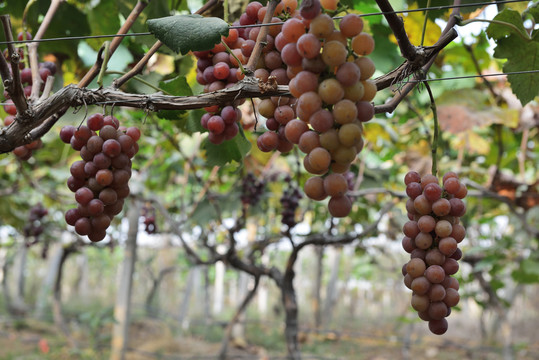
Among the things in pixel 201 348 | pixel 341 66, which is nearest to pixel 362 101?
pixel 341 66

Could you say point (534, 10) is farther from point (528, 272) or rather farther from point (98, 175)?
point (528, 272)

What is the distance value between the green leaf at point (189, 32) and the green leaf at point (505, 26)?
0.63 m

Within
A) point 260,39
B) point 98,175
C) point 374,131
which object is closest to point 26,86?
point 98,175

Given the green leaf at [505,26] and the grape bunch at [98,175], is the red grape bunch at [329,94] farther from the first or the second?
the green leaf at [505,26]

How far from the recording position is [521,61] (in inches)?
42.6

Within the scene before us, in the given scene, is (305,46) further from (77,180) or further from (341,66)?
(77,180)

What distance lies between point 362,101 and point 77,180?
0.55m

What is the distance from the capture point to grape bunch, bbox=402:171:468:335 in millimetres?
729

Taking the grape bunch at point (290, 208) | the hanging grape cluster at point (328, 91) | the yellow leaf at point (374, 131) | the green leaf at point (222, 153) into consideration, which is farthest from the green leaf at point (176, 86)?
the yellow leaf at point (374, 131)

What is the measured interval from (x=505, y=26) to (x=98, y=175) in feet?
3.16

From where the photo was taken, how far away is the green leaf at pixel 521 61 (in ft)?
3.46

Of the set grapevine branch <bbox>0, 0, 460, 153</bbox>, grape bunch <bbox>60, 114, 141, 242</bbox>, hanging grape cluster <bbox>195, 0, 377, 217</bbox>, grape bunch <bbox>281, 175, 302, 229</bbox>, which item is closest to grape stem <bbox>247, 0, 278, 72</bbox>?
grapevine branch <bbox>0, 0, 460, 153</bbox>

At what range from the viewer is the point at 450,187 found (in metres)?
0.78

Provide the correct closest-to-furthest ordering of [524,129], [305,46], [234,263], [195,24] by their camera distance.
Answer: [305,46] < [195,24] < [524,129] < [234,263]
